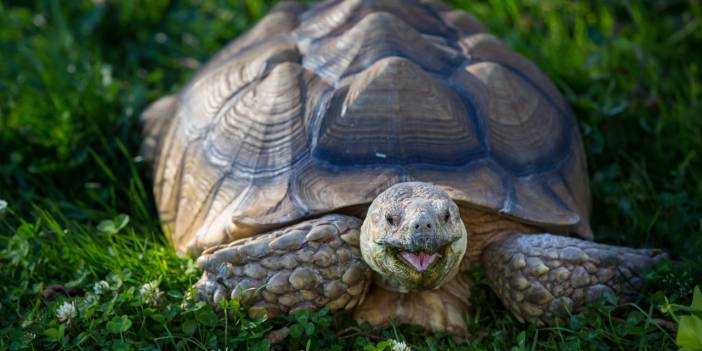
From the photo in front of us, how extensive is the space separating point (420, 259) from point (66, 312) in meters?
1.29

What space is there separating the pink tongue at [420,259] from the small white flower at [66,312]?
1.23m

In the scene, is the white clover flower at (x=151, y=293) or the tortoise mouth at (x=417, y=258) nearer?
Result: the tortoise mouth at (x=417, y=258)

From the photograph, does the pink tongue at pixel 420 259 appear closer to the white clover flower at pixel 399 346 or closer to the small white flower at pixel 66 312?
the white clover flower at pixel 399 346

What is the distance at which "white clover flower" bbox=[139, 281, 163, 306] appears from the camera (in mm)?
3093

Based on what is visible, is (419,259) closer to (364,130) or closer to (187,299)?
(364,130)

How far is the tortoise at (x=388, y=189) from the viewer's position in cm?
305

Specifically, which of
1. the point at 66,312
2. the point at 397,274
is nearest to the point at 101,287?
the point at 66,312

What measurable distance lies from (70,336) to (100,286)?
0.24 m

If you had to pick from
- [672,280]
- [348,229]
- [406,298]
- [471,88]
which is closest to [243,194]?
[348,229]

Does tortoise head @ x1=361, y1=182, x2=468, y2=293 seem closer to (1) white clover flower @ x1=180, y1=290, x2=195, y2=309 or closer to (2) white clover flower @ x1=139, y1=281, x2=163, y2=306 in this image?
(1) white clover flower @ x1=180, y1=290, x2=195, y2=309

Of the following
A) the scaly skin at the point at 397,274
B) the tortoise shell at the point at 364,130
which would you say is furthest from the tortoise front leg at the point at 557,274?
the tortoise shell at the point at 364,130

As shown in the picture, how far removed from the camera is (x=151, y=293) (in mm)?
3109

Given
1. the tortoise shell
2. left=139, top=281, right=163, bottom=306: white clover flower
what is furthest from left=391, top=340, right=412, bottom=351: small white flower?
left=139, top=281, right=163, bottom=306: white clover flower

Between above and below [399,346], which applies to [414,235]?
above
